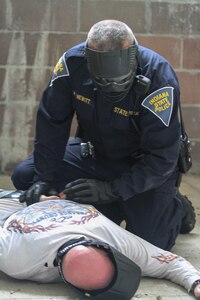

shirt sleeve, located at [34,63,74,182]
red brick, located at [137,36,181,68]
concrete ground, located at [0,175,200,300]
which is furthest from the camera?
red brick, located at [137,36,181,68]

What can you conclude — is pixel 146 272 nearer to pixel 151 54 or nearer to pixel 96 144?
pixel 96 144

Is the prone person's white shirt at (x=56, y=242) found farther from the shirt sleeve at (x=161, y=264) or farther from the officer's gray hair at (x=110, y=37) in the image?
the officer's gray hair at (x=110, y=37)

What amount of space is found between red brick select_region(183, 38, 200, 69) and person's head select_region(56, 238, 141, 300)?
96.3 inches

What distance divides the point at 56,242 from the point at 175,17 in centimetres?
255

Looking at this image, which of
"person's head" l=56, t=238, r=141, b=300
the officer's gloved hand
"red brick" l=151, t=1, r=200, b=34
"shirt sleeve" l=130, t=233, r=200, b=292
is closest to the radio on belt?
the officer's gloved hand

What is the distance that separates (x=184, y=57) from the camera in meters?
3.88

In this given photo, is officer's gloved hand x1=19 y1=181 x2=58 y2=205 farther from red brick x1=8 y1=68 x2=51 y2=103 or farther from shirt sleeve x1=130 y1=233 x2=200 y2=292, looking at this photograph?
red brick x1=8 y1=68 x2=51 y2=103

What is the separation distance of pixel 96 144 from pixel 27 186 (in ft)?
1.39

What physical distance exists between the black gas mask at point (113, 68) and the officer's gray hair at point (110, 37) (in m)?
0.02

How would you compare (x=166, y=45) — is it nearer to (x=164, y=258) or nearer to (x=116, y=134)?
(x=116, y=134)

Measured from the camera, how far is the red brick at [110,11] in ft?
12.3

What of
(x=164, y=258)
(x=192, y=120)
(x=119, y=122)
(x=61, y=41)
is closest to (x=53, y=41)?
(x=61, y=41)

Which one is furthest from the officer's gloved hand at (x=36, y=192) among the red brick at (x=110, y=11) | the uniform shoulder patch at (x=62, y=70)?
the red brick at (x=110, y=11)

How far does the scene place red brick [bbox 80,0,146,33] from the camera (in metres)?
3.76
